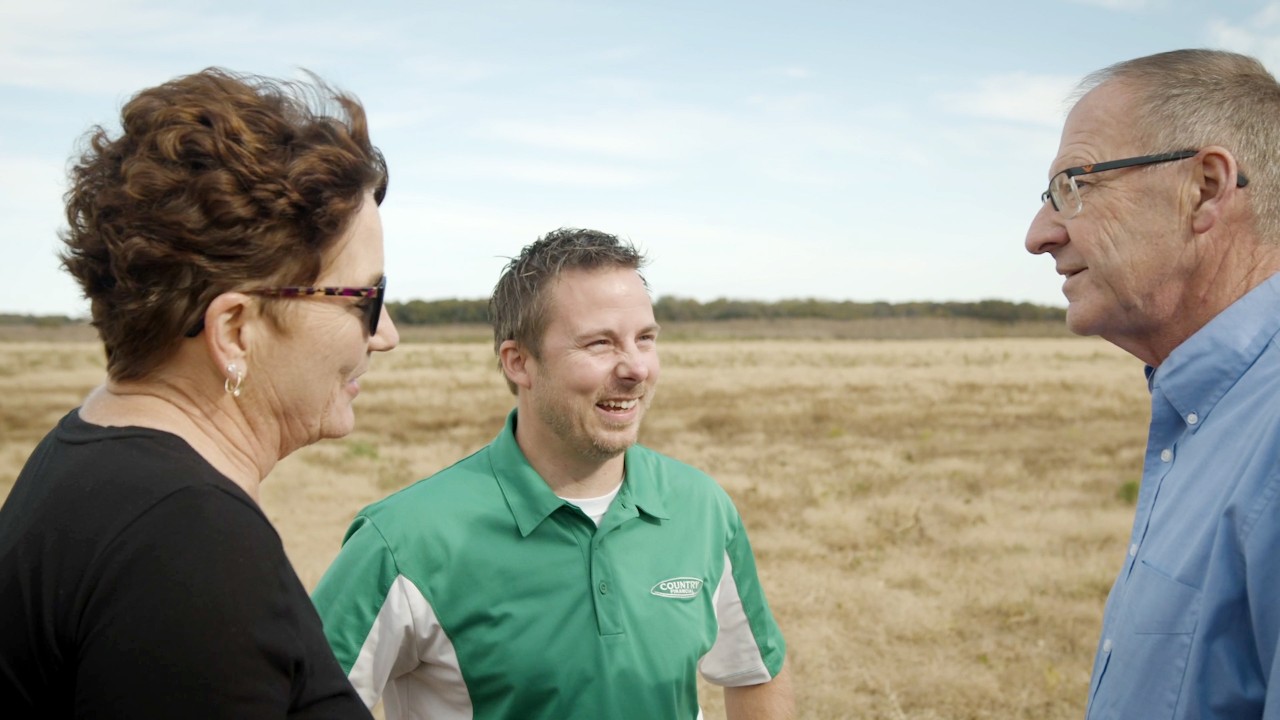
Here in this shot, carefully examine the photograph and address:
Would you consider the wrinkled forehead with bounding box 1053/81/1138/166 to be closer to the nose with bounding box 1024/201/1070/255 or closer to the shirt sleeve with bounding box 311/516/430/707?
the nose with bounding box 1024/201/1070/255

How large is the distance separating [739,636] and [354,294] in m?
1.69

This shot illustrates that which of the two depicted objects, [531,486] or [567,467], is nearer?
[531,486]

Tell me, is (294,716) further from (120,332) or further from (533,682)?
(533,682)

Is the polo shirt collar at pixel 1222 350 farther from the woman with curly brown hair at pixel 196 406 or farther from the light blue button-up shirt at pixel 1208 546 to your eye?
the woman with curly brown hair at pixel 196 406

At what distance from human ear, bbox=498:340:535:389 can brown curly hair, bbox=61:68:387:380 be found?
1334mm

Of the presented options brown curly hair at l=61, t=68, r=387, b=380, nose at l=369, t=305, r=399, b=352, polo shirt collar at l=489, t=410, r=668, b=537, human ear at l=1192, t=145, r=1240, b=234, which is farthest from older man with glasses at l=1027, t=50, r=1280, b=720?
brown curly hair at l=61, t=68, r=387, b=380

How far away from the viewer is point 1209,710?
1804mm

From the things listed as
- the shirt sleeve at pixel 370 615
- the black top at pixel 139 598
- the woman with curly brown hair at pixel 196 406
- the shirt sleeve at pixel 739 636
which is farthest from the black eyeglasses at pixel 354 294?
the shirt sleeve at pixel 739 636

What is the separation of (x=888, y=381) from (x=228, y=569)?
31.8 m

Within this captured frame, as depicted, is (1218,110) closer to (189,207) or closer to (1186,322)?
(1186,322)

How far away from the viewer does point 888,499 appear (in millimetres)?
12977

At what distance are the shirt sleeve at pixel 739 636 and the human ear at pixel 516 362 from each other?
780mm

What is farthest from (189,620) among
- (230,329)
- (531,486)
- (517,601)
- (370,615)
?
(531,486)

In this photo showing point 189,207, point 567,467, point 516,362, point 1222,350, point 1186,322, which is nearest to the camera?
point 189,207
